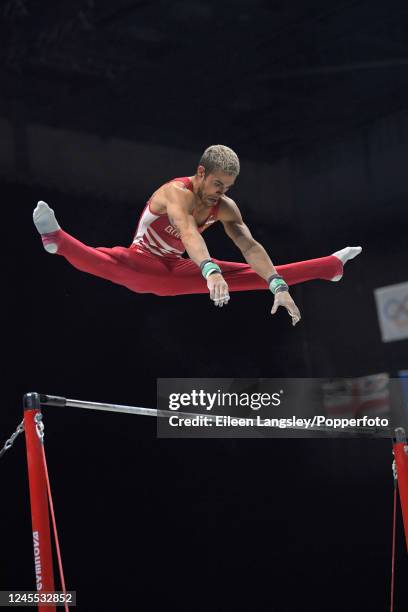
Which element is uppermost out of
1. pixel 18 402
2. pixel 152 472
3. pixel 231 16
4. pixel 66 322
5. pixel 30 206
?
pixel 231 16

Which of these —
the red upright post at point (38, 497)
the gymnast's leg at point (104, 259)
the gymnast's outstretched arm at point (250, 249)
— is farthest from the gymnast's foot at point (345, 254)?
the red upright post at point (38, 497)

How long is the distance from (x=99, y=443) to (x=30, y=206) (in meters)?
2.00

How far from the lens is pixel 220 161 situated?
4.54m

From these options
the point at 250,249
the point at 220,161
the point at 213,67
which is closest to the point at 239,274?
the point at 250,249

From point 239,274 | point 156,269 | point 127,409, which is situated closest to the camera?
point 127,409

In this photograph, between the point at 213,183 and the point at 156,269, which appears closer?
the point at 213,183

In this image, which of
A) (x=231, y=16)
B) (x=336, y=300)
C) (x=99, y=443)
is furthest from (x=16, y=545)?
(x=231, y=16)

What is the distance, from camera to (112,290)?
7.75 meters

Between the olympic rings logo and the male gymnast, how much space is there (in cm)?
282

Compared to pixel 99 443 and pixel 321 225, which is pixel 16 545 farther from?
pixel 321 225

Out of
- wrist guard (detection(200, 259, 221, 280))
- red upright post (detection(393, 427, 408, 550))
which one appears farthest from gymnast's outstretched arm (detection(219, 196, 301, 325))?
red upright post (detection(393, 427, 408, 550))

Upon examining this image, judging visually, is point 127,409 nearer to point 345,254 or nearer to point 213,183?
point 213,183

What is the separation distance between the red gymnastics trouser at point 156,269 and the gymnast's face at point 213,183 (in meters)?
0.50

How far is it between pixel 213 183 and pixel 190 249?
393 mm
